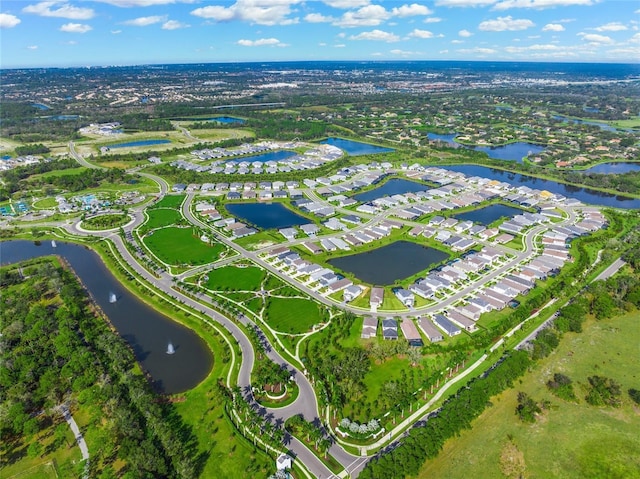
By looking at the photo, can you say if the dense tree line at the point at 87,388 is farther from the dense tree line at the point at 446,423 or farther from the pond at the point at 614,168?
the pond at the point at 614,168

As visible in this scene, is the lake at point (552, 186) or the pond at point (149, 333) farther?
the lake at point (552, 186)

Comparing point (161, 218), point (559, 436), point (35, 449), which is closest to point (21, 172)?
point (161, 218)

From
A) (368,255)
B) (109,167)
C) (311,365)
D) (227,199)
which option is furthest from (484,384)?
(109,167)

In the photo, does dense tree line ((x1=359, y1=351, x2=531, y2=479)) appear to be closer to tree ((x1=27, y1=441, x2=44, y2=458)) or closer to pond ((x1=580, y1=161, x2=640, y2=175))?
tree ((x1=27, y1=441, x2=44, y2=458))

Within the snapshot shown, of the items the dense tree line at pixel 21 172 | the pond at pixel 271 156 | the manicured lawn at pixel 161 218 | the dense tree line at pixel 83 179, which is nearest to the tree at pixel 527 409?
the manicured lawn at pixel 161 218

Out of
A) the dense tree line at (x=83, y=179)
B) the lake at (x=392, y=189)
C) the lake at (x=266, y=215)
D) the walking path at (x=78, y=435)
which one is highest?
the dense tree line at (x=83, y=179)

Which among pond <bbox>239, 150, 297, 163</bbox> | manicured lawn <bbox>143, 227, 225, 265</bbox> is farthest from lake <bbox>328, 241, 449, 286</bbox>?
→ pond <bbox>239, 150, 297, 163</bbox>

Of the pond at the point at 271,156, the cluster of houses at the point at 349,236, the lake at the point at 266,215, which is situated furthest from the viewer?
the pond at the point at 271,156

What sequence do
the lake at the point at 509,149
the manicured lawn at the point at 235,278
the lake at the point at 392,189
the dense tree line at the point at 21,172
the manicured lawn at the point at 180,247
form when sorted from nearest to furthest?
1. the manicured lawn at the point at 235,278
2. the manicured lawn at the point at 180,247
3. the lake at the point at 392,189
4. the dense tree line at the point at 21,172
5. the lake at the point at 509,149
